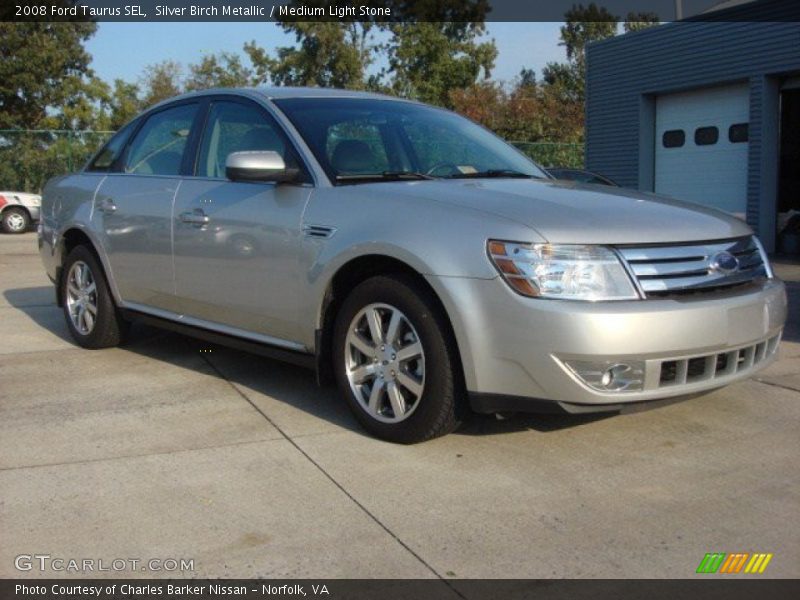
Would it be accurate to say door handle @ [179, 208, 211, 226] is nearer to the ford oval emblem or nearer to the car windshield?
the car windshield

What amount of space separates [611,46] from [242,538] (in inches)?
Result: 634

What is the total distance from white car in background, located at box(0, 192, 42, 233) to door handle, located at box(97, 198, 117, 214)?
14.5 metres

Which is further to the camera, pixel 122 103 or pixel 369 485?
pixel 122 103

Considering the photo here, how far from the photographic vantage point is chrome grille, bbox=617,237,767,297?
145 inches

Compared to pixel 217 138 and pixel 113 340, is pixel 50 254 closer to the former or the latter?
pixel 113 340

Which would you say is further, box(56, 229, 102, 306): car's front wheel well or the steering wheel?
box(56, 229, 102, 306): car's front wheel well

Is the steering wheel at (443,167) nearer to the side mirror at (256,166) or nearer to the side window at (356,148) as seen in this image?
the side window at (356,148)

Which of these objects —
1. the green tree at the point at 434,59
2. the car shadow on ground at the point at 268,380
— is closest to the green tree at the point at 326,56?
the green tree at the point at 434,59

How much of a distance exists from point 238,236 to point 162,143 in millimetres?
1394

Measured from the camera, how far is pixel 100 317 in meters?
6.07

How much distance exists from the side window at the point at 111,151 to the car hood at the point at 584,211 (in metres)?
2.66

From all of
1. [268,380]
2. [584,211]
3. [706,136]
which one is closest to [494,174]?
[584,211]

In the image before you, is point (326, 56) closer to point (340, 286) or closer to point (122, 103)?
point (122, 103)

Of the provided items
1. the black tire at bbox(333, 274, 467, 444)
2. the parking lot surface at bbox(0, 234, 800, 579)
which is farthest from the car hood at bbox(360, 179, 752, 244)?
the parking lot surface at bbox(0, 234, 800, 579)
